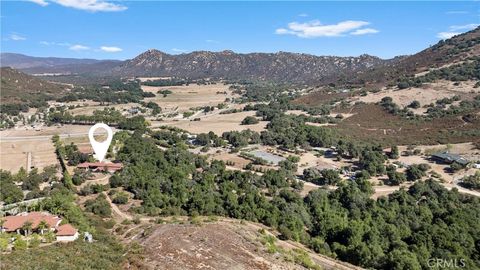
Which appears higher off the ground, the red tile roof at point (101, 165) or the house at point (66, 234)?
the house at point (66, 234)

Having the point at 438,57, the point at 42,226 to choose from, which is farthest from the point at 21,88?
the point at 42,226

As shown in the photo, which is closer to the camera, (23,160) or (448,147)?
(23,160)

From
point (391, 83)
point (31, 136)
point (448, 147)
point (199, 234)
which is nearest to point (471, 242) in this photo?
point (199, 234)

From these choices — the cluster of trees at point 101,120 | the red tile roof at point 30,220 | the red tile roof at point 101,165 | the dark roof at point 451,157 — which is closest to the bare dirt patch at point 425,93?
the dark roof at point 451,157

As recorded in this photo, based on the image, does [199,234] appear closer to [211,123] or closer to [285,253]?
[285,253]

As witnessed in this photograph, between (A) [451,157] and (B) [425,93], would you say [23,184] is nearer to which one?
(A) [451,157]

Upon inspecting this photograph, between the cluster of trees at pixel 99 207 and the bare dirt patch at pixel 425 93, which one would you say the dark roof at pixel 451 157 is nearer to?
the bare dirt patch at pixel 425 93
